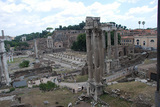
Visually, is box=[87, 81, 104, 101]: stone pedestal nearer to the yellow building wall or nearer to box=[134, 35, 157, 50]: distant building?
box=[134, 35, 157, 50]: distant building

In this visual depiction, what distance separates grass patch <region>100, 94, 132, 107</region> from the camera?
37.5 feet

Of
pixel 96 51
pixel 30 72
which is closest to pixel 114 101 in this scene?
pixel 96 51

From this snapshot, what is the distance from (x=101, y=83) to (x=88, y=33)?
17.4 feet

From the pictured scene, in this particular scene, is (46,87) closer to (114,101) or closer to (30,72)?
(114,101)

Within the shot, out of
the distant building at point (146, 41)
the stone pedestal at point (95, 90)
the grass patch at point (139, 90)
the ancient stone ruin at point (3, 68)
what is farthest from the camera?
the distant building at point (146, 41)

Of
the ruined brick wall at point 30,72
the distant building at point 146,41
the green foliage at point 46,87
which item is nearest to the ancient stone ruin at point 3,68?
the green foliage at point 46,87

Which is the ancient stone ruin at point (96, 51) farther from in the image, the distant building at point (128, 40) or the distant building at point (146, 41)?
the distant building at point (128, 40)

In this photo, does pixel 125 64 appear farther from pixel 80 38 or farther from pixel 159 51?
pixel 80 38

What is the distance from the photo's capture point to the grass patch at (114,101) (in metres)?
11.4

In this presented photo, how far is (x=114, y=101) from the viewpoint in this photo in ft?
39.9

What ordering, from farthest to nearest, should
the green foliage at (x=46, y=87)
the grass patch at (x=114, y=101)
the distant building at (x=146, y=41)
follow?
the distant building at (x=146, y=41)
the green foliage at (x=46, y=87)
the grass patch at (x=114, y=101)

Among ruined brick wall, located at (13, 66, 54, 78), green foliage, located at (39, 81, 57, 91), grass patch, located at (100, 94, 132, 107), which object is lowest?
ruined brick wall, located at (13, 66, 54, 78)

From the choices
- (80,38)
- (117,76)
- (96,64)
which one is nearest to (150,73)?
(117,76)

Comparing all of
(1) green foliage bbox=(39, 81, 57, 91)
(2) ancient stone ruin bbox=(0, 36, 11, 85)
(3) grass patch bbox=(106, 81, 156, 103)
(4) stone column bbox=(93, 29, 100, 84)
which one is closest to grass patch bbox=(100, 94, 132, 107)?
(3) grass patch bbox=(106, 81, 156, 103)
